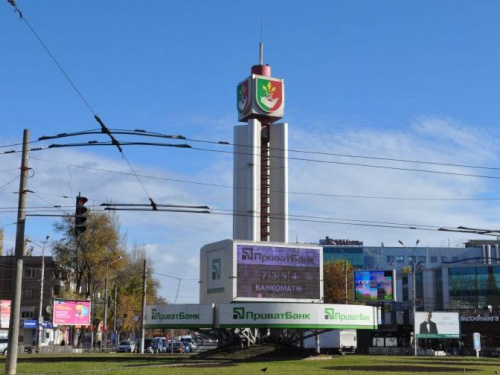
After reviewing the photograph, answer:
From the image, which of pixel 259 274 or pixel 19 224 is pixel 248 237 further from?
pixel 19 224

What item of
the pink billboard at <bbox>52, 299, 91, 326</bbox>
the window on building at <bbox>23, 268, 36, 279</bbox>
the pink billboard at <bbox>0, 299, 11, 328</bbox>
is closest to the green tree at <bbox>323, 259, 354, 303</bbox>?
the pink billboard at <bbox>52, 299, 91, 326</bbox>

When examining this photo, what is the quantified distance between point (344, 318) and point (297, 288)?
496 cm

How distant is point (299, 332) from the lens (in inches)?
2432

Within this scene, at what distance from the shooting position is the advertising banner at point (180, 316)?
56719 millimetres

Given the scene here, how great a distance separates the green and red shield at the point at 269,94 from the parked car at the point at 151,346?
31.5 metres

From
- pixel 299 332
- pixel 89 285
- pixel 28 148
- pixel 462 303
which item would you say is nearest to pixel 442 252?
pixel 462 303

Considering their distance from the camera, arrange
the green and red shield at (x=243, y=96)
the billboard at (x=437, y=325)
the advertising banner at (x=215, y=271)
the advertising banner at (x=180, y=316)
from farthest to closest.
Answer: the billboard at (x=437, y=325) < the green and red shield at (x=243, y=96) < the advertising banner at (x=215, y=271) < the advertising banner at (x=180, y=316)

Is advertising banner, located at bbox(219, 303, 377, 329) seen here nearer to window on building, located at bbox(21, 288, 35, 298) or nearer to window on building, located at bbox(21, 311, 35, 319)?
window on building, located at bbox(21, 311, 35, 319)

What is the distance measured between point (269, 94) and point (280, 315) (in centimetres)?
3802

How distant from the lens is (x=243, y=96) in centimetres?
8744

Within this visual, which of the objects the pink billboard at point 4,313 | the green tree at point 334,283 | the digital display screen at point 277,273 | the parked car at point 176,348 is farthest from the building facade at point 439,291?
the pink billboard at point 4,313

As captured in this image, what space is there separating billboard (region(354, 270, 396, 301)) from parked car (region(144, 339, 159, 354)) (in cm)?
2636

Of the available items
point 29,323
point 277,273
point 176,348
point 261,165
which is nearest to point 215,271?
point 277,273

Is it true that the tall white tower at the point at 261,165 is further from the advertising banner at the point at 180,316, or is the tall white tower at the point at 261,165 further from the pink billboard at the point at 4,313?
the pink billboard at the point at 4,313
